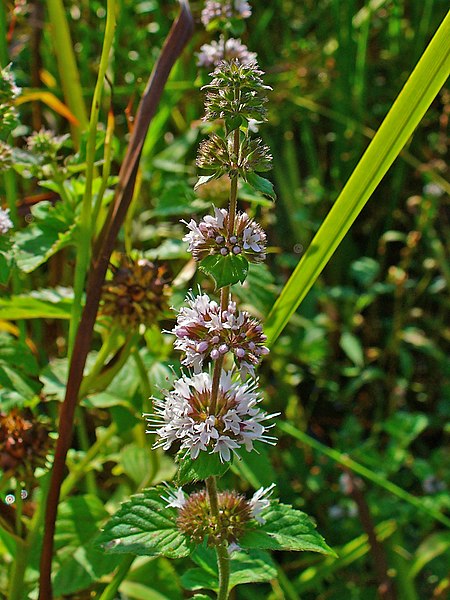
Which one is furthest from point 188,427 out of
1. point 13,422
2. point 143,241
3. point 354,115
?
point 354,115

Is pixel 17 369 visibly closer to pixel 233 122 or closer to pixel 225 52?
pixel 233 122

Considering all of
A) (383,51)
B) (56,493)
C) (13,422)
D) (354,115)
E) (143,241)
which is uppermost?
(383,51)

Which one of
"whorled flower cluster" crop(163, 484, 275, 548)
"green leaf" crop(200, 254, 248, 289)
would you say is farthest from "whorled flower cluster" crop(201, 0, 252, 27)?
"whorled flower cluster" crop(163, 484, 275, 548)

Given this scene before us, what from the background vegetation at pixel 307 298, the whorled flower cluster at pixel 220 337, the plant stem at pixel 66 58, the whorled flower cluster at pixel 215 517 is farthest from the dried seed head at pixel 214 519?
the plant stem at pixel 66 58

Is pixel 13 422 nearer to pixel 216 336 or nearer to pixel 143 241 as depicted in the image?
pixel 216 336

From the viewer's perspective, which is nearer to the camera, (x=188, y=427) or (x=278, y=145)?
(x=188, y=427)

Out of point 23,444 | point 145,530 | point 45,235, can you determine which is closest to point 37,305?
point 45,235
